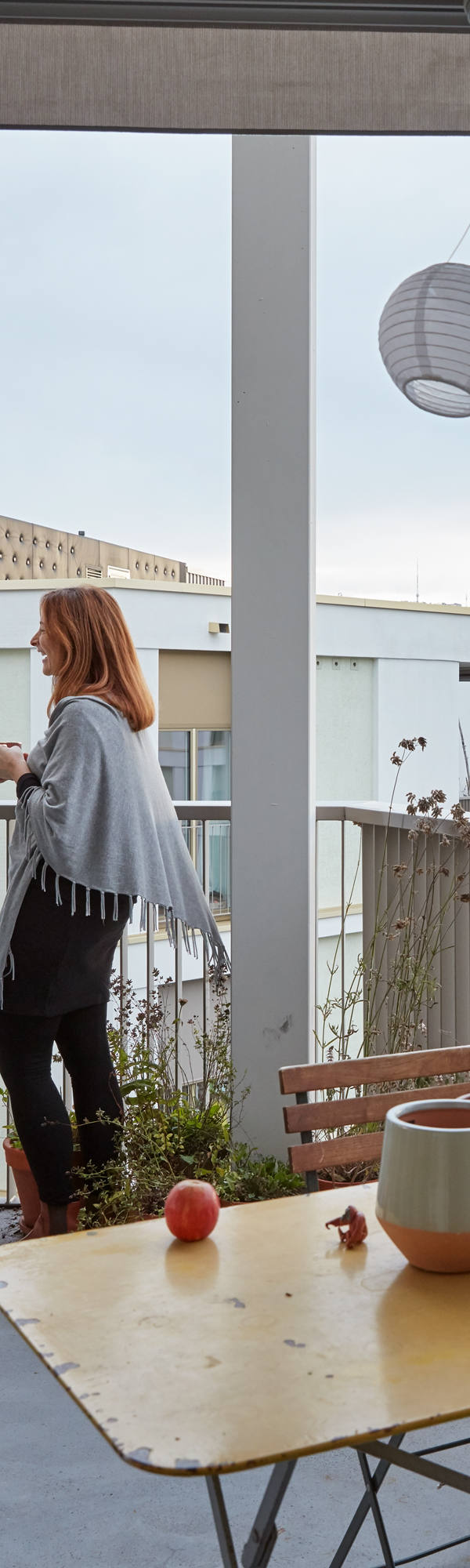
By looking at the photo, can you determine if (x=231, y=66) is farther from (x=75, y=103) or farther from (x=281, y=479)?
(x=281, y=479)

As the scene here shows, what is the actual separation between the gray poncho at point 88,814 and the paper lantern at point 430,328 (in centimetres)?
124

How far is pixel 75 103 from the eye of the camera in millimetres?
1774

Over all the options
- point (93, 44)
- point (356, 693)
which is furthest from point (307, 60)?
point (356, 693)

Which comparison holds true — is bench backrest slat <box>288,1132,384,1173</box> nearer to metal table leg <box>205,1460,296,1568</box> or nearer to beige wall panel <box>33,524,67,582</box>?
metal table leg <box>205,1460,296,1568</box>

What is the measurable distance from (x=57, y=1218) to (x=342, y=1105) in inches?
55.0

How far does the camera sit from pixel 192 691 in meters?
7.31

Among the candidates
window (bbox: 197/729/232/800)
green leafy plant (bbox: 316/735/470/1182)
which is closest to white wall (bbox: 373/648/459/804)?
window (bbox: 197/729/232/800)

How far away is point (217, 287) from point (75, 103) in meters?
2.97

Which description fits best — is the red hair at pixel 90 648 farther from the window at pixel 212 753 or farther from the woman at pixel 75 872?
the window at pixel 212 753

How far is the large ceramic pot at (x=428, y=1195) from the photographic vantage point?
95 cm

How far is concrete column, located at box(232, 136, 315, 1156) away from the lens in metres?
2.84

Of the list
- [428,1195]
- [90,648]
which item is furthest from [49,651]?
[428,1195]

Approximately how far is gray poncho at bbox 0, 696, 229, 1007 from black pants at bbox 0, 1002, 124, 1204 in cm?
15

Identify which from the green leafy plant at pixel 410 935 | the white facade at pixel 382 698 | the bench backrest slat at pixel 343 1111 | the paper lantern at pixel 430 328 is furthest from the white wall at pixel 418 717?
the bench backrest slat at pixel 343 1111
